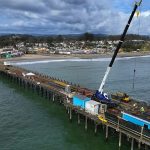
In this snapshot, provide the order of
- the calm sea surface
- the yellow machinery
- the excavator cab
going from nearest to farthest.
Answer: the calm sea surface → the excavator cab → the yellow machinery

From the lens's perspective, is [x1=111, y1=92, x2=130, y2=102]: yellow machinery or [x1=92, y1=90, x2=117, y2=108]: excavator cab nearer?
[x1=92, y1=90, x2=117, y2=108]: excavator cab

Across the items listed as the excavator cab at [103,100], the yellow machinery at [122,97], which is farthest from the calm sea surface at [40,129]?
the yellow machinery at [122,97]

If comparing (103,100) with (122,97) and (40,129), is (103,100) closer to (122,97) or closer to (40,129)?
(122,97)

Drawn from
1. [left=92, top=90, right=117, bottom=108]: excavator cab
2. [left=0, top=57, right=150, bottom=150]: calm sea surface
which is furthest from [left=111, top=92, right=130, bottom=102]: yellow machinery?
[left=0, top=57, right=150, bottom=150]: calm sea surface

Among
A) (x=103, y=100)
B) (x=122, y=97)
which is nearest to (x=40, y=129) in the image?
(x=103, y=100)

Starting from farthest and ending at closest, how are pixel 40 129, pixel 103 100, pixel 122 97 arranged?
pixel 122 97 < pixel 40 129 < pixel 103 100

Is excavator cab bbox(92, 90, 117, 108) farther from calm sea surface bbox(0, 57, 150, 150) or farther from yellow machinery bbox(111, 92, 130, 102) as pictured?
calm sea surface bbox(0, 57, 150, 150)

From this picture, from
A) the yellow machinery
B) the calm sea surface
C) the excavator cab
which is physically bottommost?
the calm sea surface

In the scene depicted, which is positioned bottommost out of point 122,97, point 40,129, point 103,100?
point 40,129

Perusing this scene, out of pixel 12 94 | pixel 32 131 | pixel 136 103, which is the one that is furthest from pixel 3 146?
pixel 12 94

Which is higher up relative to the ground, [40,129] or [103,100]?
[103,100]

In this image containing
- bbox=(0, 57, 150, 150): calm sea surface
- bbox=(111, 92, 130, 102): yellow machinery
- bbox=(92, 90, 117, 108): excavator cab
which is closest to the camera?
bbox=(0, 57, 150, 150): calm sea surface
